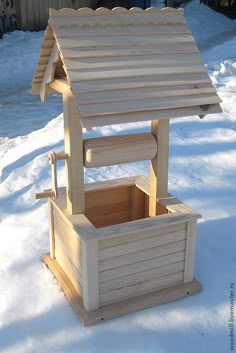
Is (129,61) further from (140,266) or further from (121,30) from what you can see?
(140,266)

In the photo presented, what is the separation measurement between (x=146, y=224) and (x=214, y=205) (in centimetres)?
114

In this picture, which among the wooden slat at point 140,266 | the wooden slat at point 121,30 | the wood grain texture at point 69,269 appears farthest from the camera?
the wood grain texture at point 69,269

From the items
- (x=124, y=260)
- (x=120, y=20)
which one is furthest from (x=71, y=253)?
(x=120, y=20)

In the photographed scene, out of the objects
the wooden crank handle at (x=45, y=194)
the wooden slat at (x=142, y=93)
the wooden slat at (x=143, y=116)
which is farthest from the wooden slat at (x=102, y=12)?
the wooden crank handle at (x=45, y=194)

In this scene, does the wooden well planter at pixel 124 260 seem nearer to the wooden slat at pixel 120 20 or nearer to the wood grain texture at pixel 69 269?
the wood grain texture at pixel 69 269

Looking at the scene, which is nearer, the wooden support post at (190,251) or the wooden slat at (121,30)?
the wooden slat at (121,30)

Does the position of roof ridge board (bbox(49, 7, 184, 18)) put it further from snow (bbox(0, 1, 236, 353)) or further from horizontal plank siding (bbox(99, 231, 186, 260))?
snow (bbox(0, 1, 236, 353))

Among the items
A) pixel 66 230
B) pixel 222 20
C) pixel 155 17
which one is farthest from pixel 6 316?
pixel 222 20

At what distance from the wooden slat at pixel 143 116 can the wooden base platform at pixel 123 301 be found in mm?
893

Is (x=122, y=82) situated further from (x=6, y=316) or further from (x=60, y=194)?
(x=6, y=316)

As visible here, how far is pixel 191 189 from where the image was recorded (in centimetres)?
349

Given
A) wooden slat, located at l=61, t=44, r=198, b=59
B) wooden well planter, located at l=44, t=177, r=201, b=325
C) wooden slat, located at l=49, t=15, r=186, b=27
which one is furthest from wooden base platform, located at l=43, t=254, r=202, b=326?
wooden slat, located at l=49, t=15, r=186, b=27

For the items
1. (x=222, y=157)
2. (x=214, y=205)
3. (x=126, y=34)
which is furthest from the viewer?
(x=222, y=157)

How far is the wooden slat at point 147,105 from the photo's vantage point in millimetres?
1947
